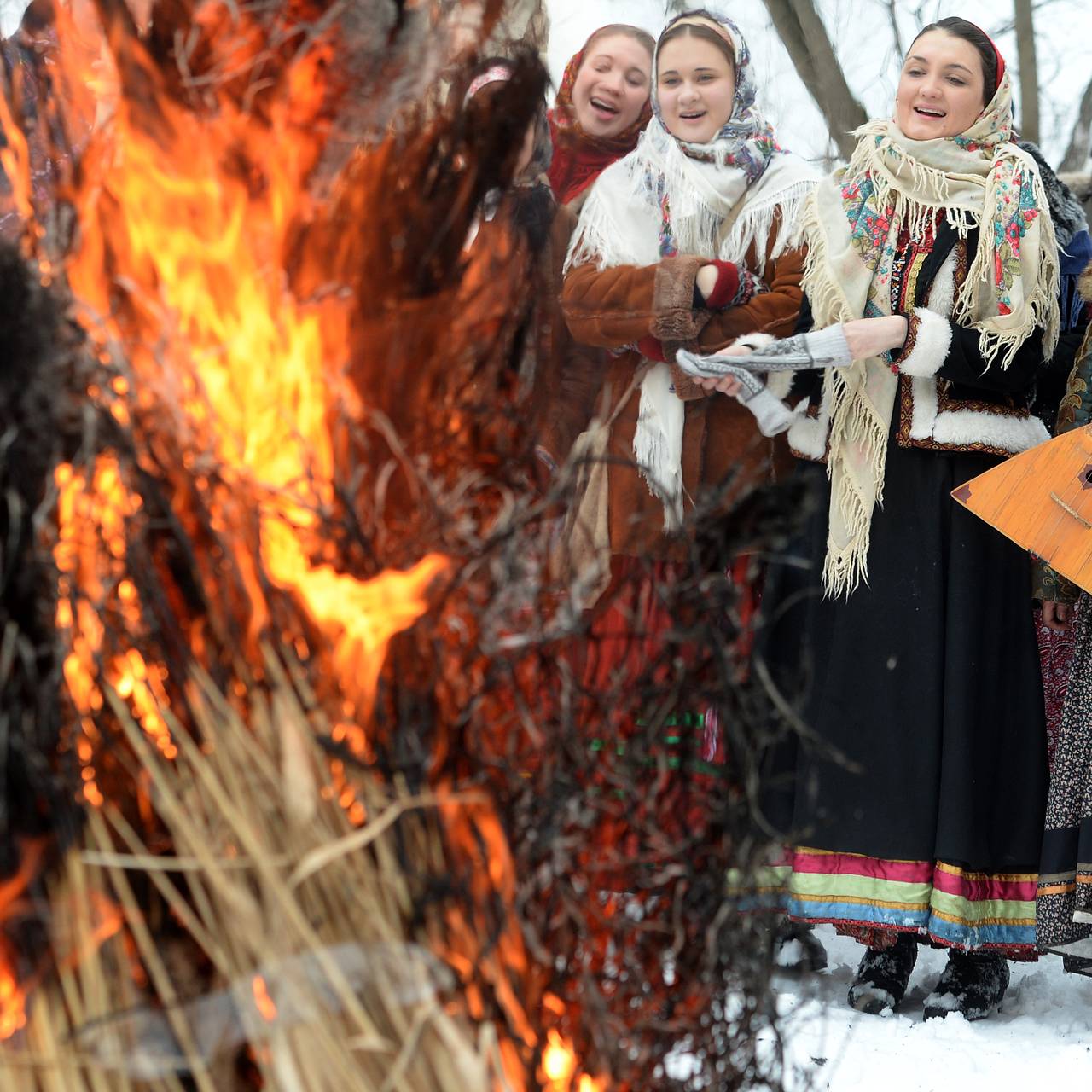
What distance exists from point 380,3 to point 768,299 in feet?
6.29

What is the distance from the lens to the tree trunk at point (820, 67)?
7.87 meters

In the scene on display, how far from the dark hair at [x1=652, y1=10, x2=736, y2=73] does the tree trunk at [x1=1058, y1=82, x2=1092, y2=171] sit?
5446mm

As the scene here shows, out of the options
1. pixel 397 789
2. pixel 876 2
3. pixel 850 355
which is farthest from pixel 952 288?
pixel 876 2

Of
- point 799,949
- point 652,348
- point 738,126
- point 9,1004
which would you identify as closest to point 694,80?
point 738,126

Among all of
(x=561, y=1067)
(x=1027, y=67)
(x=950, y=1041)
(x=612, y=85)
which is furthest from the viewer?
(x=1027, y=67)

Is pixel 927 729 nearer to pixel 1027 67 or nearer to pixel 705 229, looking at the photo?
pixel 705 229

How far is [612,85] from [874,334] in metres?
0.97

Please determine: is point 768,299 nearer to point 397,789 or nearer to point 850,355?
point 850,355

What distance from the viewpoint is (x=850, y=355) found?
2.96 meters

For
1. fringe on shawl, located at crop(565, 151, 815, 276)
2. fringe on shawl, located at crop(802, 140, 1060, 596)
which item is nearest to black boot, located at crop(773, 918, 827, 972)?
fringe on shawl, located at crop(802, 140, 1060, 596)

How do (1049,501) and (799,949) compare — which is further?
(799,949)

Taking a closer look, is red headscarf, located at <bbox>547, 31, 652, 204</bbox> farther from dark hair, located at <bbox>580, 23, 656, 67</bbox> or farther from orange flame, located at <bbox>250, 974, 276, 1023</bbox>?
orange flame, located at <bbox>250, 974, 276, 1023</bbox>

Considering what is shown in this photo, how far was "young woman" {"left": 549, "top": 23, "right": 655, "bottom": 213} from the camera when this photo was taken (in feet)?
11.4

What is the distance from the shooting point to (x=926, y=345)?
2.98 meters
